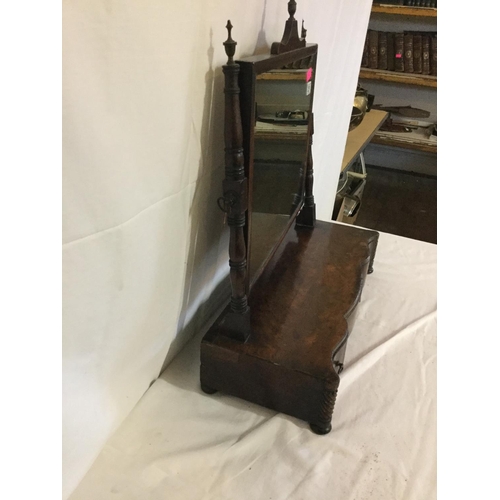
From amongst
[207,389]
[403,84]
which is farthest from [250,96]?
[403,84]

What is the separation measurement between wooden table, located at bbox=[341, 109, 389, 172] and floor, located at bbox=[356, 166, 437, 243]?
655mm

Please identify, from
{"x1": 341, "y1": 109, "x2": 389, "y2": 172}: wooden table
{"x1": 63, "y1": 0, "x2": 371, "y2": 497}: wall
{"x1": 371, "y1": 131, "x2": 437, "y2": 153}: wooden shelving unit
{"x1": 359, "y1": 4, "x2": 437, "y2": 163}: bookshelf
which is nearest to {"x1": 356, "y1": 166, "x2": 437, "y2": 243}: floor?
{"x1": 359, "y1": 4, "x2": 437, "y2": 163}: bookshelf

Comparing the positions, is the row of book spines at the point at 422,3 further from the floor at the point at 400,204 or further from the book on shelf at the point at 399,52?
the floor at the point at 400,204

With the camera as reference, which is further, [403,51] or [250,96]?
[403,51]

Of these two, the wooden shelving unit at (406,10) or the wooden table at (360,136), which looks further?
the wooden shelving unit at (406,10)

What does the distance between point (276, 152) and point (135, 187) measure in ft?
1.22

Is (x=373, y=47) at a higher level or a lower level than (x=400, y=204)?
higher

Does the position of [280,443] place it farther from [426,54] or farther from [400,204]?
[426,54]

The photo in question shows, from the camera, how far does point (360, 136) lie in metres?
2.18

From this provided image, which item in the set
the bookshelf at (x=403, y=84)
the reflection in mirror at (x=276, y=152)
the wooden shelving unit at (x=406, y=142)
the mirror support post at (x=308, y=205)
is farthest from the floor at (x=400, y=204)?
the reflection in mirror at (x=276, y=152)

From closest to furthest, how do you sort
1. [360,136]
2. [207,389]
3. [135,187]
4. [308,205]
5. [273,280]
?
[135,187], [207,389], [273,280], [308,205], [360,136]

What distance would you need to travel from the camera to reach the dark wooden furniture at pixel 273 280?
0.72 m

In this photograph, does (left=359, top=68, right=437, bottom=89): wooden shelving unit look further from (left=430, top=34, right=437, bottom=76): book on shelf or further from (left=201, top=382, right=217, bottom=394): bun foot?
(left=201, top=382, right=217, bottom=394): bun foot

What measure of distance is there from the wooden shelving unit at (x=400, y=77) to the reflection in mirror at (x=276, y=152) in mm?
2172
